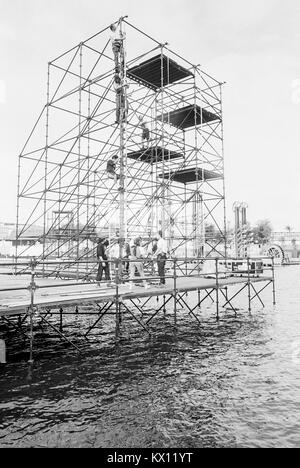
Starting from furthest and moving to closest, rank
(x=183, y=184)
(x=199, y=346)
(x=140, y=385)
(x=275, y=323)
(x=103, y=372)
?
1. (x=183, y=184)
2. (x=275, y=323)
3. (x=199, y=346)
4. (x=103, y=372)
5. (x=140, y=385)

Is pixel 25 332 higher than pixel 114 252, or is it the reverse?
pixel 114 252

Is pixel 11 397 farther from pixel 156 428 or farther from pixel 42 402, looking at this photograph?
pixel 156 428

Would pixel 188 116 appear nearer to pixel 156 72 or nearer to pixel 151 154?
pixel 156 72

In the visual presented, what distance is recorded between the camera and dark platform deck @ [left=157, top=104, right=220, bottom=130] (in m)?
20.6

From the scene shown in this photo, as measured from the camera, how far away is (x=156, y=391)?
7.00m

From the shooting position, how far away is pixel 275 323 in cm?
1331

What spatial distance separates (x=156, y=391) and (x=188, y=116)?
18.4 metres

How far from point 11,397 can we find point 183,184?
19930 mm

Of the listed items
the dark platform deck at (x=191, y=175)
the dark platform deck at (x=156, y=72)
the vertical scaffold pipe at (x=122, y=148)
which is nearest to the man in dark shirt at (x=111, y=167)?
the vertical scaffold pipe at (x=122, y=148)

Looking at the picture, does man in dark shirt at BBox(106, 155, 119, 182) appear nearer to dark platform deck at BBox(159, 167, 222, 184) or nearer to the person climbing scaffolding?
the person climbing scaffolding

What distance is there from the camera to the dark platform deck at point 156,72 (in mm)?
18156

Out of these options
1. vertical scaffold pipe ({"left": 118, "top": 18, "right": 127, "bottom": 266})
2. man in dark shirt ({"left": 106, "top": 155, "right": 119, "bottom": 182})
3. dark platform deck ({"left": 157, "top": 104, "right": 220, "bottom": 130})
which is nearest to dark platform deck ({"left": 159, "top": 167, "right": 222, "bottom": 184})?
dark platform deck ({"left": 157, "top": 104, "right": 220, "bottom": 130})
